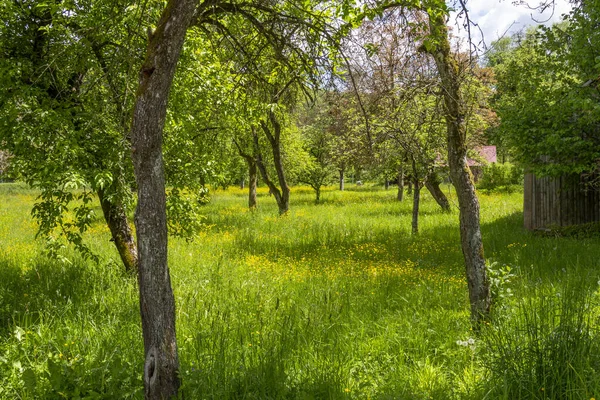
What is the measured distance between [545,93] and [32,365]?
38.9ft

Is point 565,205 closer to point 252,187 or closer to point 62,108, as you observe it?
point 62,108

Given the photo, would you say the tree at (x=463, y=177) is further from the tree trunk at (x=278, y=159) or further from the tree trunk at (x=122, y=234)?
the tree trunk at (x=278, y=159)

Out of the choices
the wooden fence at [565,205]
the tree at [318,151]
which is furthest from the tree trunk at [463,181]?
the tree at [318,151]

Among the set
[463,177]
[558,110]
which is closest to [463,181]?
[463,177]

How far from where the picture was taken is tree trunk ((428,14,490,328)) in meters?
4.67

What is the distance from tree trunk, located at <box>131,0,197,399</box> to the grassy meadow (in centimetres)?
39

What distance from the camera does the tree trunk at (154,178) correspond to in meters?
3.01

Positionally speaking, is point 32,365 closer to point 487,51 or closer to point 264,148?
point 487,51

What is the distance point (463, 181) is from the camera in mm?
4719

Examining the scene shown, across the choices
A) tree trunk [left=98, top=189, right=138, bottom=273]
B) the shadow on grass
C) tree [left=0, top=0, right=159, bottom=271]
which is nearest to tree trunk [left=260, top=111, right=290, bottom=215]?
tree trunk [left=98, top=189, right=138, bottom=273]

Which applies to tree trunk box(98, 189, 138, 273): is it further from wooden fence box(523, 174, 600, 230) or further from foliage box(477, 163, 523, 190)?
foliage box(477, 163, 523, 190)

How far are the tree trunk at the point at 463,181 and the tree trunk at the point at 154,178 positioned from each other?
9.63 feet

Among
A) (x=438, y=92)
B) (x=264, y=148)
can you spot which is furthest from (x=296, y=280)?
(x=264, y=148)

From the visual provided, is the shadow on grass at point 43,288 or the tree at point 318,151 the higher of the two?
the tree at point 318,151
